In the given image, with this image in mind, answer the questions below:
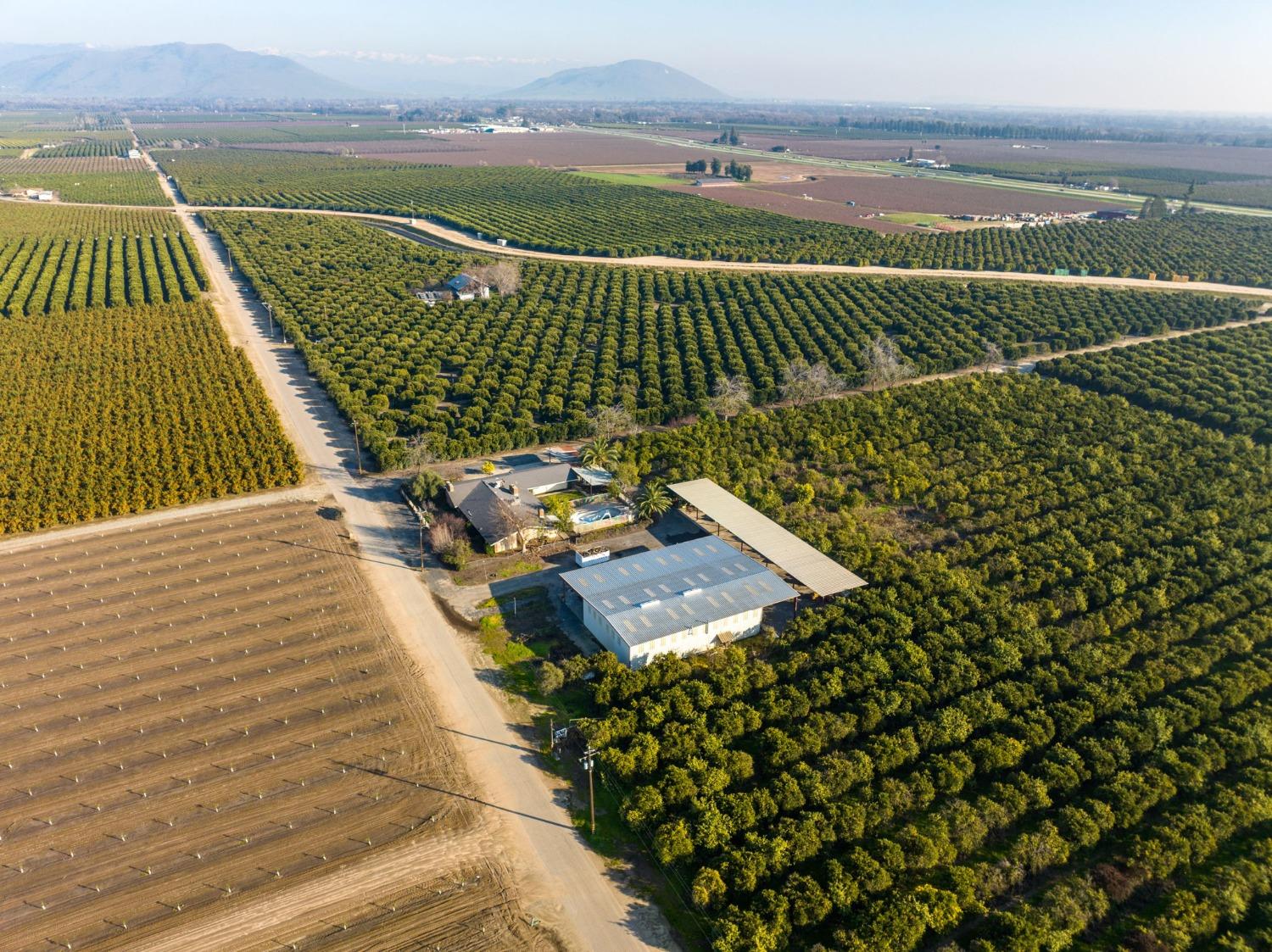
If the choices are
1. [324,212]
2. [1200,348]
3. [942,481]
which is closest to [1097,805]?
[942,481]

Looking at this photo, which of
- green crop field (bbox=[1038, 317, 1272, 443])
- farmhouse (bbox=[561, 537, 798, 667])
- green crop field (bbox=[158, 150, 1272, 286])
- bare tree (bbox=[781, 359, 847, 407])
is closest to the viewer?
farmhouse (bbox=[561, 537, 798, 667])

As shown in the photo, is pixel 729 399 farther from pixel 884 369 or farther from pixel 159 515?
pixel 159 515

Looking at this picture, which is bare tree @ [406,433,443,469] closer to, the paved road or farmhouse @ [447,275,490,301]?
the paved road

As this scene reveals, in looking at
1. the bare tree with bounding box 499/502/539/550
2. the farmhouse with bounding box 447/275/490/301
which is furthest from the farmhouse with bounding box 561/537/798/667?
the farmhouse with bounding box 447/275/490/301

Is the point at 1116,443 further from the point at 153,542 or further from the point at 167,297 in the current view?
the point at 167,297

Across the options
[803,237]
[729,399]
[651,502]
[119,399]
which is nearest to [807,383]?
[729,399]

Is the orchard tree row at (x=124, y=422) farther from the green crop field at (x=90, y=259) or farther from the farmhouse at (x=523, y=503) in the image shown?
the farmhouse at (x=523, y=503)

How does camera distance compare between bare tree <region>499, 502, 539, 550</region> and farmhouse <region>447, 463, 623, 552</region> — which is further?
farmhouse <region>447, 463, 623, 552</region>
